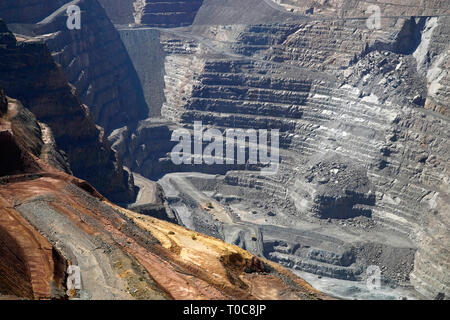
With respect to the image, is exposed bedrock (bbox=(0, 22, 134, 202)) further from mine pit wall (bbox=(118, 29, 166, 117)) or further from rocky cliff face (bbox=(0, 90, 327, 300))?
mine pit wall (bbox=(118, 29, 166, 117))

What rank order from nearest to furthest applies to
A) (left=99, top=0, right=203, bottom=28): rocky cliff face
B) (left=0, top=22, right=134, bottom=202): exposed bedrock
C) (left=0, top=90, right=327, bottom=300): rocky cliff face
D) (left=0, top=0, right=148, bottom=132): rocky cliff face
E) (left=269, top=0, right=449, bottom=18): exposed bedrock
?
→ (left=0, top=90, right=327, bottom=300): rocky cliff face, (left=0, top=22, right=134, bottom=202): exposed bedrock, (left=269, top=0, right=449, bottom=18): exposed bedrock, (left=0, top=0, right=148, bottom=132): rocky cliff face, (left=99, top=0, right=203, bottom=28): rocky cliff face

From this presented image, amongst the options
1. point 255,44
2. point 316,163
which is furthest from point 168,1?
point 316,163

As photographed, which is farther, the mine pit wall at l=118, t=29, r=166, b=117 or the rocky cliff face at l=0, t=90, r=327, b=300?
the mine pit wall at l=118, t=29, r=166, b=117

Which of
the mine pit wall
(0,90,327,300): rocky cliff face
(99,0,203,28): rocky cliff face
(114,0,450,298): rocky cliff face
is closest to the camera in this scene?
(0,90,327,300): rocky cliff face

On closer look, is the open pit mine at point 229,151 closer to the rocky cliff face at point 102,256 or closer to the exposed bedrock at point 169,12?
the rocky cliff face at point 102,256

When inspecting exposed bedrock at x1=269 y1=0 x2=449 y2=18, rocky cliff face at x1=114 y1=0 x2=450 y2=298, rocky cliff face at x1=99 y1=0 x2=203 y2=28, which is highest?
exposed bedrock at x1=269 y1=0 x2=449 y2=18

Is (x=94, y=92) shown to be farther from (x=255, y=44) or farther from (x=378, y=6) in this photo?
(x=378, y=6)

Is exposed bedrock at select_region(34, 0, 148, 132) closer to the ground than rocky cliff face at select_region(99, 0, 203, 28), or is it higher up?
closer to the ground

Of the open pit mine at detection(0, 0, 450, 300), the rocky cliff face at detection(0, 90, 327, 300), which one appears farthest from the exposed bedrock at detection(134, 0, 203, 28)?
the rocky cliff face at detection(0, 90, 327, 300)
